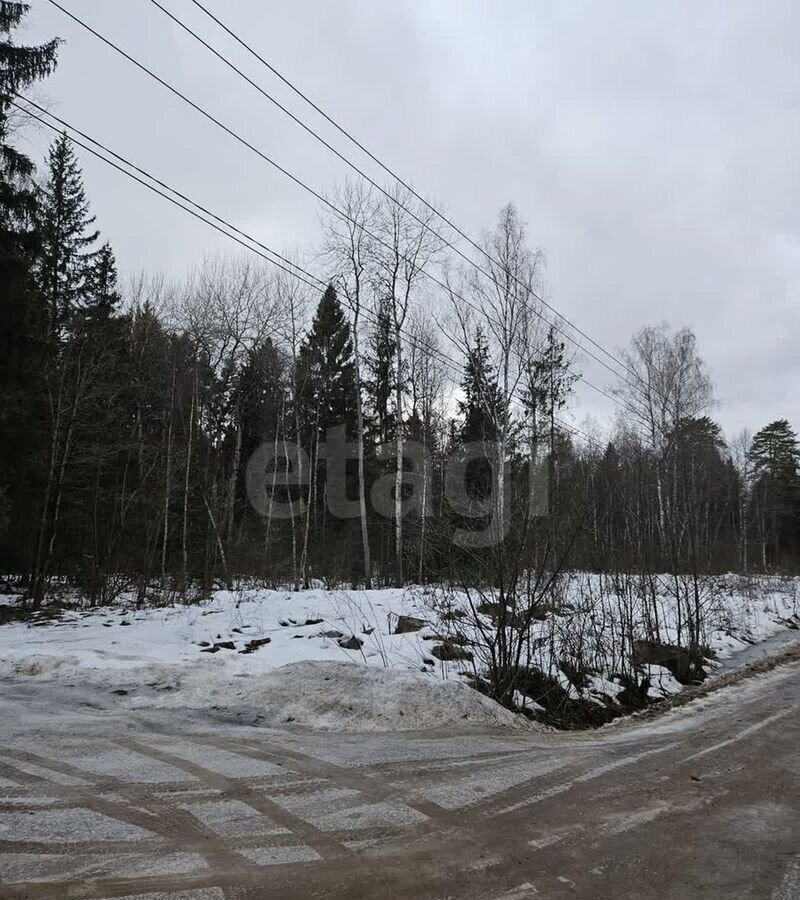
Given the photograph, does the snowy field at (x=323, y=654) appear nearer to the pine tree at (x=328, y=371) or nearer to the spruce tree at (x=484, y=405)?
the spruce tree at (x=484, y=405)

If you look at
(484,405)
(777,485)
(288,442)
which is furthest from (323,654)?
(777,485)

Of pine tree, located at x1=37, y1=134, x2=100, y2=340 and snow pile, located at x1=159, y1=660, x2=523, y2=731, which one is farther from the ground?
pine tree, located at x1=37, y1=134, x2=100, y2=340

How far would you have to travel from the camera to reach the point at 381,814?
4.30 metres

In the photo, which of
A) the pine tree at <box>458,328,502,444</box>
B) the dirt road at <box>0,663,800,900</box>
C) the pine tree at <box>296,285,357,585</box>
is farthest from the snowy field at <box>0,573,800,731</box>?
the pine tree at <box>296,285,357,585</box>

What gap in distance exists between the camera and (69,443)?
18.1 m

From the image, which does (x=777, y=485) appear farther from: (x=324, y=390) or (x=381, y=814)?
(x=381, y=814)

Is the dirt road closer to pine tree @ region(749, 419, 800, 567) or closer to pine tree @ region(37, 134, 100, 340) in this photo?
pine tree @ region(37, 134, 100, 340)

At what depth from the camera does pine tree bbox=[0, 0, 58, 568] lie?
14008mm

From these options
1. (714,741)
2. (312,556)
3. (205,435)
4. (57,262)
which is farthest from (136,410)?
(714,741)

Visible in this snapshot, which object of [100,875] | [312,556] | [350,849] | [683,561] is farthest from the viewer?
[312,556]

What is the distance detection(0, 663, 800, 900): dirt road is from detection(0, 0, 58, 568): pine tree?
37.6ft

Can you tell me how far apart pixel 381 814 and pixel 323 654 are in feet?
19.1

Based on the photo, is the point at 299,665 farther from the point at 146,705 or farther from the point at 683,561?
the point at 683,561

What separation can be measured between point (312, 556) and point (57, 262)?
47.6 ft
